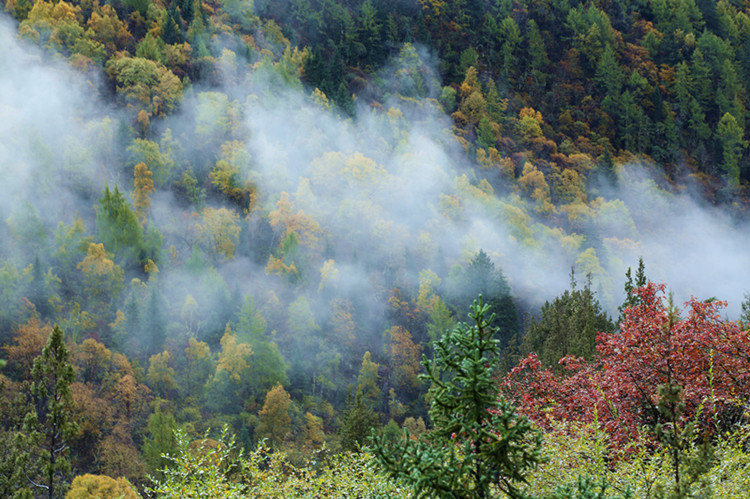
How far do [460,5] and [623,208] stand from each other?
67634 millimetres

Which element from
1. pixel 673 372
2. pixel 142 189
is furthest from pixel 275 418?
pixel 142 189

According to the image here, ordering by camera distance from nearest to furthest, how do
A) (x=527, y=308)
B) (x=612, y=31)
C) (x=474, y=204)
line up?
1. (x=527, y=308)
2. (x=474, y=204)
3. (x=612, y=31)

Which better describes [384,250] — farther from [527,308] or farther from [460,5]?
[460,5]

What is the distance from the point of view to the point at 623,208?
447 ft

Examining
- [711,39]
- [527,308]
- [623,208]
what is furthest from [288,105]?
[711,39]

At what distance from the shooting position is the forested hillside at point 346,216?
42875 mm

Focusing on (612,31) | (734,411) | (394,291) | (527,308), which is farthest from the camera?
(612,31)

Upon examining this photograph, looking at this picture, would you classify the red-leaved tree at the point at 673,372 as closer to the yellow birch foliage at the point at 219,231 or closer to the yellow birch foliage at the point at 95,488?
the yellow birch foliage at the point at 95,488

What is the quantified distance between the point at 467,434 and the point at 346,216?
110591 millimetres

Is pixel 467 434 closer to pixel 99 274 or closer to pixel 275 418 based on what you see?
pixel 275 418

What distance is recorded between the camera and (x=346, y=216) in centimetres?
11656

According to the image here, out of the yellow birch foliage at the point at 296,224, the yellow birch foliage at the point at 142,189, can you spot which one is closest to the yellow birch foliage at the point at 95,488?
the yellow birch foliage at the point at 142,189

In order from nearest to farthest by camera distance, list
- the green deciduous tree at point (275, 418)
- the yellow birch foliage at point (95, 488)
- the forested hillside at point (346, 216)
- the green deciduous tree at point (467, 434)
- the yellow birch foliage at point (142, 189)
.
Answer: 1. the green deciduous tree at point (467, 434)
2. the yellow birch foliage at point (95, 488)
3. the forested hillside at point (346, 216)
4. the green deciduous tree at point (275, 418)
5. the yellow birch foliage at point (142, 189)

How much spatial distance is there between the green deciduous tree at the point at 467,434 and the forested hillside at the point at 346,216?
0.28 meters
